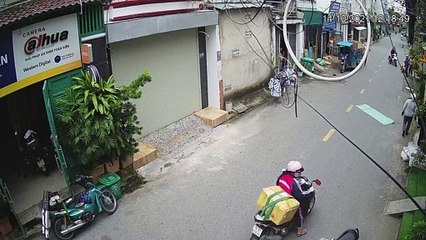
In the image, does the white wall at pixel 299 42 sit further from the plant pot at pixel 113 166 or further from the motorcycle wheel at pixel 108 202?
the motorcycle wheel at pixel 108 202

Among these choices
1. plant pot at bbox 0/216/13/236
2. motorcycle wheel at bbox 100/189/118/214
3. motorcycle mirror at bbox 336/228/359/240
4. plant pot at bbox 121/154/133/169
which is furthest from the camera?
plant pot at bbox 121/154/133/169

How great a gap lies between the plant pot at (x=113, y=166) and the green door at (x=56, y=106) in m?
0.77

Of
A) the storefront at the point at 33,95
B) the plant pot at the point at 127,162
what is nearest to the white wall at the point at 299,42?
the plant pot at the point at 127,162

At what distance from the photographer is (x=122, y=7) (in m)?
10.6

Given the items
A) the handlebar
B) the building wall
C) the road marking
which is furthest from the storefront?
the road marking

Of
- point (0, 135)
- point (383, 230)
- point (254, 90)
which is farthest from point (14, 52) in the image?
point (254, 90)

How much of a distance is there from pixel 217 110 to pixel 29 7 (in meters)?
7.91

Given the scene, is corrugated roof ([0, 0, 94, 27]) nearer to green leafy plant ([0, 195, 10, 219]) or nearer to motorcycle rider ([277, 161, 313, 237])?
green leafy plant ([0, 195, 10, 219])

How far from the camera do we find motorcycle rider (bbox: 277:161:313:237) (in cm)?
796

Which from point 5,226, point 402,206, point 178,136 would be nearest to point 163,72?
point 178,136

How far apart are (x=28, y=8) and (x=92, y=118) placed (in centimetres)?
258

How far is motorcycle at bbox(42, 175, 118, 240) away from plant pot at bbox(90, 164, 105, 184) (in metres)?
0.62

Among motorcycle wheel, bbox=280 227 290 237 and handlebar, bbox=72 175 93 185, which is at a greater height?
handlebar, bbox=72 175 93 185

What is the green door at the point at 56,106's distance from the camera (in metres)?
8.42
